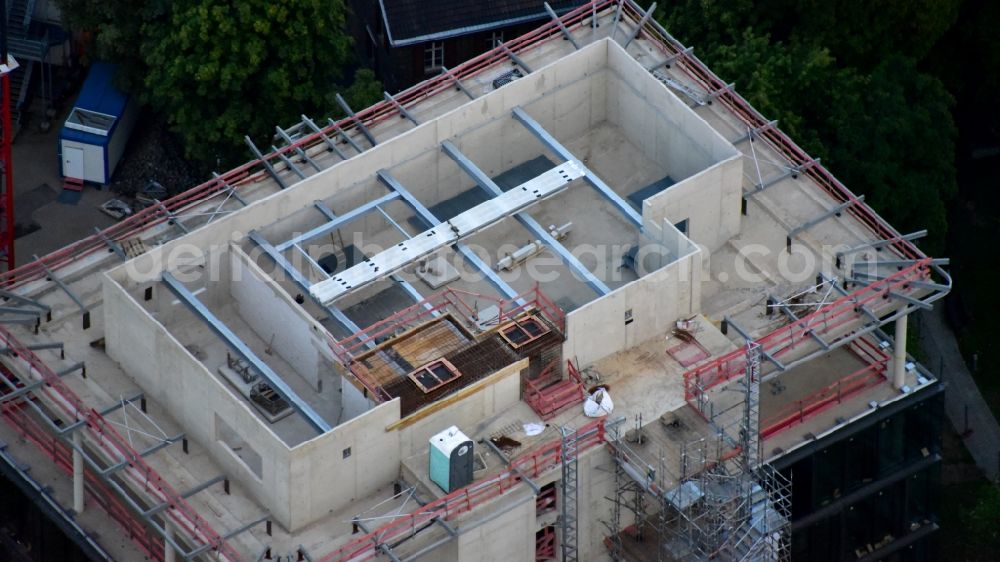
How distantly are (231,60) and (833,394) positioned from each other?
132 ft

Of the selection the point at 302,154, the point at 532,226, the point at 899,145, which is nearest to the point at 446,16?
the point at 302,154

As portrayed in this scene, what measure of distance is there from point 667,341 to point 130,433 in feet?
82.5

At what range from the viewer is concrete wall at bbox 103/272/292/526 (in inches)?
4717

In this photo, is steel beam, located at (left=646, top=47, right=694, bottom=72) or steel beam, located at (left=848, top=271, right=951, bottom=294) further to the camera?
steel beam, located at (left=646, top=47, right=694, bottom=72)

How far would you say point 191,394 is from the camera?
12388cm

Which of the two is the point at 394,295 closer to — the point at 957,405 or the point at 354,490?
the point at 354,490

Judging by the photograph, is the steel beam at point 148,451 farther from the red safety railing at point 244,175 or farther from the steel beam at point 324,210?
the steel beam at point 324,210

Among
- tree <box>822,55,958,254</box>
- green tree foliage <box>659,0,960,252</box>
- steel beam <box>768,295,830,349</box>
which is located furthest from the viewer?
green tree foliage <box>659,0,960,252</box>

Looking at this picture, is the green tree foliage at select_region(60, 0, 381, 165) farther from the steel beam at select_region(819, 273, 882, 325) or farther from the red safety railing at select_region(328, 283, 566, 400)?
the steel beam at select_region(819, 273, 882, 325)

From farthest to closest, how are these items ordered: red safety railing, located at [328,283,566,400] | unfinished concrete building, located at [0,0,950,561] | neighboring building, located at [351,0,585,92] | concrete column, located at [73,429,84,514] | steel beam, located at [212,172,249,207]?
neighboring building, located at [351,0,585,92], steel beam, located at [212,172,249,207], concrete column, located at [73,429,84,514], red safety railing, located at [328,283,566,400], unfinished concrete building, located at [0,0,950,561]

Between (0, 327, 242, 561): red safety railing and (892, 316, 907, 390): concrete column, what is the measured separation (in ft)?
114

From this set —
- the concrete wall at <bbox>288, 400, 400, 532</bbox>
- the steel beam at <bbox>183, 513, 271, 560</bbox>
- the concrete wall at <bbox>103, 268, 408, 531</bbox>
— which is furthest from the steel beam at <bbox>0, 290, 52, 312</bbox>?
the concrete wall at <bbox>288, 400, 400, 532</bbox>

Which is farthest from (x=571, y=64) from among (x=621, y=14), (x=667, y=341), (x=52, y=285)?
(x=52, y=285)

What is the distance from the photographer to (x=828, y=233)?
446 ft
